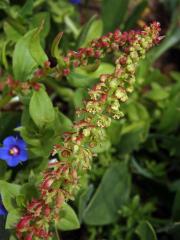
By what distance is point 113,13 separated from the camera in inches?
116

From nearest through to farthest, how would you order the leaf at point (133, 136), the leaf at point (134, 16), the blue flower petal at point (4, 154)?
1. the blue flower petal at point (4, 154)
2. the leaf at point (133, 136)
3. the leaf at point (134, 16)

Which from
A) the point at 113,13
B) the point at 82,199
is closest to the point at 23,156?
the point at 82,199

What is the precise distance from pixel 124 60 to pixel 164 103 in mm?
1249

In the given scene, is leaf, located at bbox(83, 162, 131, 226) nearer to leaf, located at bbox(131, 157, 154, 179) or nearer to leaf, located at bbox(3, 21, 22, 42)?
leaf, located at bbox(131, 157, 154, 179)

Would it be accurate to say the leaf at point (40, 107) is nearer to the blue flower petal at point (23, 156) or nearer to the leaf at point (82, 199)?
the blue flower petal at point (23, 156)

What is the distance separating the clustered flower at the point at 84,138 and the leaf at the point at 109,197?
28.0 inches

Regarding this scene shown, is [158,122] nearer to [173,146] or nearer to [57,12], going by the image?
[173,146]

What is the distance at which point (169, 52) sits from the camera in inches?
139

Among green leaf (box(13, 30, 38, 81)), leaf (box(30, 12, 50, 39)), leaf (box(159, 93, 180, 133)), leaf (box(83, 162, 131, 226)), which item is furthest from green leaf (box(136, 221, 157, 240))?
leaf (box(30, 12, 50, 39))

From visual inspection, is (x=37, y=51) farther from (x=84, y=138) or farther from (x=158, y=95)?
(x=158, y=95)

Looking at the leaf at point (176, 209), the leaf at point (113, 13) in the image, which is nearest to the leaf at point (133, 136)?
the leaf at point (176, 209)

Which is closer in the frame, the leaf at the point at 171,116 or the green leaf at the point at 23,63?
the green leaf at the point at 23,63

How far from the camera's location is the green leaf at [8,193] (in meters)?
1.99

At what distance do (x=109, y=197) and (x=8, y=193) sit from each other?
2.25 feet
